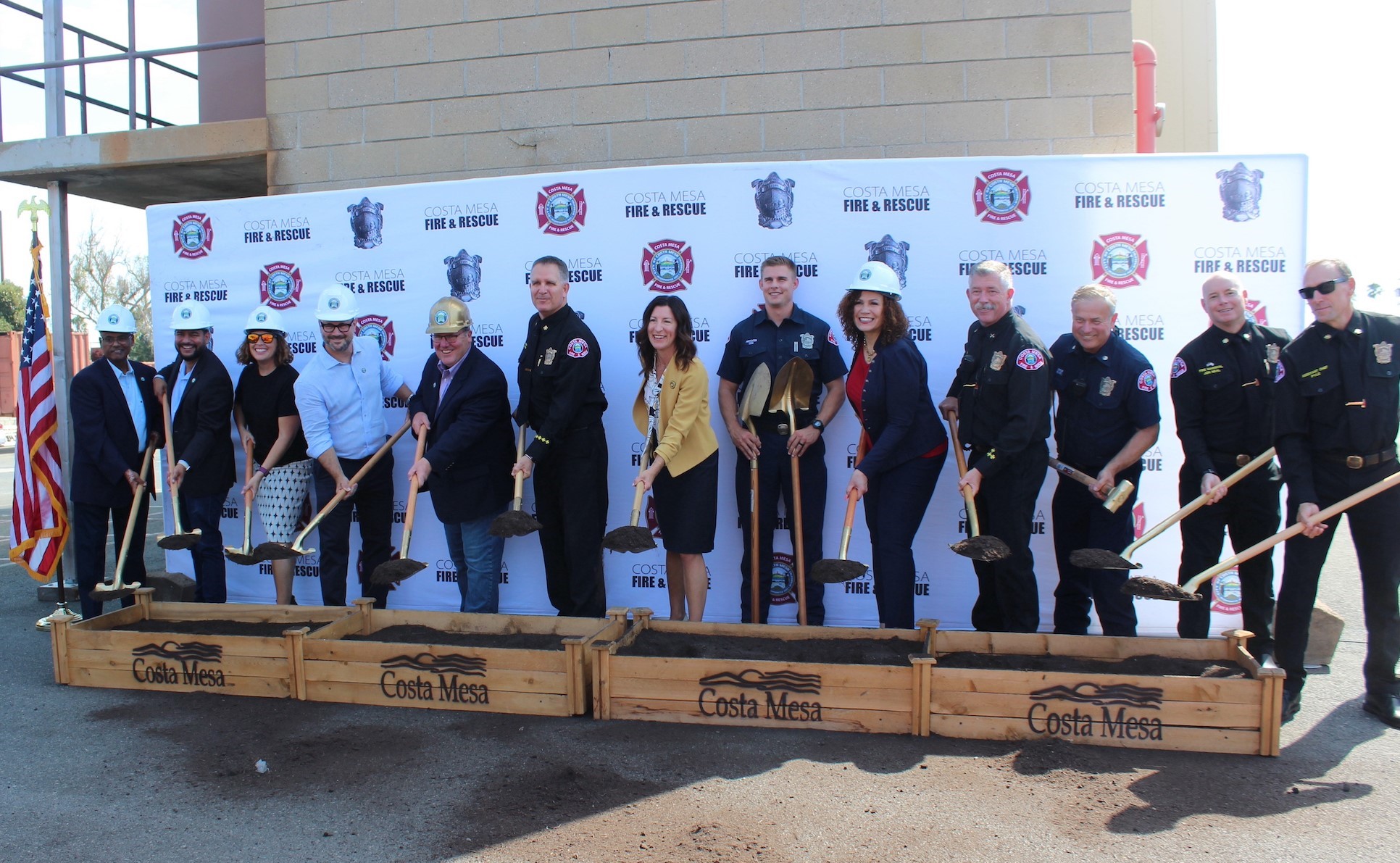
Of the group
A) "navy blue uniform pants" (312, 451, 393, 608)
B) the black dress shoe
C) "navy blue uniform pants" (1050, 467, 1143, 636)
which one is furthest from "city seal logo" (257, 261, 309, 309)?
the black dress shoe

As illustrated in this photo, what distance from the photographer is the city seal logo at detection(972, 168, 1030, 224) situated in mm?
5445

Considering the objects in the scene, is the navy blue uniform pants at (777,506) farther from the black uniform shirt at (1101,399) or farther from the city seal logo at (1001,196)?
the city seal logo at (1001,196)

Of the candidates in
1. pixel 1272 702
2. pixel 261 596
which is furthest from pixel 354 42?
pixel 1272 702

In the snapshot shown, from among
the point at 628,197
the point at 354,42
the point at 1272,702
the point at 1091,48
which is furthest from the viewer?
the point at 354,42

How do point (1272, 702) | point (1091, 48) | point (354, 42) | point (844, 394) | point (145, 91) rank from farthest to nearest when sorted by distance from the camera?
1. point (145, 91)
2. point (354, 42)
3. point (1091, 48)
4. point (844, 394)
5. point (1272, 702)

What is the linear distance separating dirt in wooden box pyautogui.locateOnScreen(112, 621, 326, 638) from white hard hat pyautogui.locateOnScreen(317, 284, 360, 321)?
1689 millimetres

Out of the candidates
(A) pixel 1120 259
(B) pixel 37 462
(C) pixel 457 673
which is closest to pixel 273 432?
(B) pixel 37 462

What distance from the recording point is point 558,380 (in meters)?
5.23

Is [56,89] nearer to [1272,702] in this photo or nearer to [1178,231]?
[1178,231]

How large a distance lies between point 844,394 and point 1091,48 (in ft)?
10.1

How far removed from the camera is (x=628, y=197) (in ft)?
19.0

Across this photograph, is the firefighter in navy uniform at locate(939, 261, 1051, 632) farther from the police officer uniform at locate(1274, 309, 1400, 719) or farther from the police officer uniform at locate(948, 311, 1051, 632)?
the police officer uniform at locate(1274, 309, 1400, 719)

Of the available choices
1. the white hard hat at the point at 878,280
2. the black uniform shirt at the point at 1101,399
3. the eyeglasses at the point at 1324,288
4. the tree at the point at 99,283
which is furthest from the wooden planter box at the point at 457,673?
the tree at the point at 99,283

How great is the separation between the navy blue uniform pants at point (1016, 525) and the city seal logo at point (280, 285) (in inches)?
174
